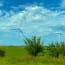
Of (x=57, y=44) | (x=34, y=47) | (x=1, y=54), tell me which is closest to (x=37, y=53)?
(x=34, y=47)

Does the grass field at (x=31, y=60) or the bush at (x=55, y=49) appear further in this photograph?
the bush at (x=55, y=49)

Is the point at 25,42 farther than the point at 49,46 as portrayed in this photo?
No

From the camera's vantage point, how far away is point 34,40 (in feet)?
156

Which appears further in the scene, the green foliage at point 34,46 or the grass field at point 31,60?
→ the green foliage at point 34,46

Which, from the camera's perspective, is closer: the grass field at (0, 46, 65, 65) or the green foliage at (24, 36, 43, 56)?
the grass field at (0, 46, 65, 65)

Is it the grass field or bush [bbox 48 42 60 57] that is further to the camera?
bush [bbox 48 42 60 57]

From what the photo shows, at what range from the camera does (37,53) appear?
47312 millimetres

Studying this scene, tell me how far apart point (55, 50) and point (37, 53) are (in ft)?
10.7

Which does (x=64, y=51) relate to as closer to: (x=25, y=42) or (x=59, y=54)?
(x=59, y=54)

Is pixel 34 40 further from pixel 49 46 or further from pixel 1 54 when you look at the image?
pixel 1 54

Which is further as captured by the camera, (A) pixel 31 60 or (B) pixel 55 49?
(B) pixel 55 49

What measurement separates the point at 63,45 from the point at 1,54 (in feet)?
41.9

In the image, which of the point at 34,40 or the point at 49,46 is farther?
the point at 49,46

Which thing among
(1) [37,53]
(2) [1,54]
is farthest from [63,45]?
(2) [1,54]
